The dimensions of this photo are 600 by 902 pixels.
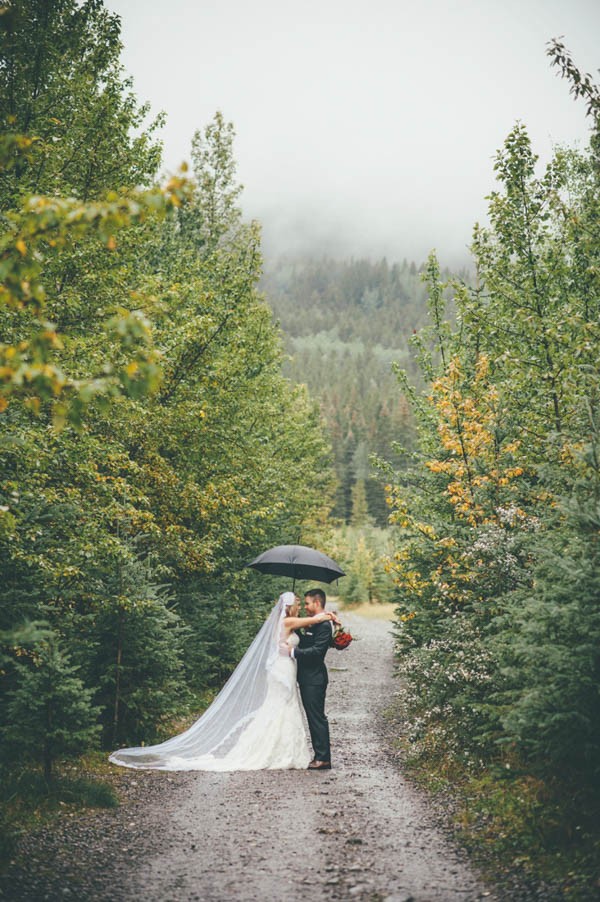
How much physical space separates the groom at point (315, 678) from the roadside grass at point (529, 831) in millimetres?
2132

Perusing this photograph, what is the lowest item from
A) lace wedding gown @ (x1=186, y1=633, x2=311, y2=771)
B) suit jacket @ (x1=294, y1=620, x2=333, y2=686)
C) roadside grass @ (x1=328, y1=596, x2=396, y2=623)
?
roadside grass @ (x1=328, y1=596, x2=396, y2=623)

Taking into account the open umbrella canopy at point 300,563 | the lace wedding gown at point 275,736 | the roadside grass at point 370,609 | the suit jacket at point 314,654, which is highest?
the open umbrella canopy at point 300,563

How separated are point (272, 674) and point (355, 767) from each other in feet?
6.10

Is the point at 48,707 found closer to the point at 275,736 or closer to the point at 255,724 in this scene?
the point at 255,724

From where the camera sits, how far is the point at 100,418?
38.1 feet

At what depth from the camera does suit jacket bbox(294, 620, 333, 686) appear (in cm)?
1007

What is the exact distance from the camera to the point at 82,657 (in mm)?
10008

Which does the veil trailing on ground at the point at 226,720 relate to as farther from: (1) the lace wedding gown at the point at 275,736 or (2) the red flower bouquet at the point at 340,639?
(2) the red flower bouquet at the point at 340,639

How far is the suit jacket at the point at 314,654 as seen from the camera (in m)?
10.1

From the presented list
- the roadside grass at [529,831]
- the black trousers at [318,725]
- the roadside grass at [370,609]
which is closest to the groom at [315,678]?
the black trousers at [318,725]

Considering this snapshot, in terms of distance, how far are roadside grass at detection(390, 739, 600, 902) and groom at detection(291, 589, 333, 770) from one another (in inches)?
83.9

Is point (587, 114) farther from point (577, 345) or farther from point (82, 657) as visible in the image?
point (82, 657)

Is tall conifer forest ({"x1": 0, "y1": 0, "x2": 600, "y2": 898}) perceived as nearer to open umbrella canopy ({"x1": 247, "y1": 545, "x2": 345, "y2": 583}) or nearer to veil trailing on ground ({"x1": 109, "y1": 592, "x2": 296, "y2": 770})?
veil trailing on ground ({"x1": 109, "y1": 592, "x2": 296, "y2": 770})

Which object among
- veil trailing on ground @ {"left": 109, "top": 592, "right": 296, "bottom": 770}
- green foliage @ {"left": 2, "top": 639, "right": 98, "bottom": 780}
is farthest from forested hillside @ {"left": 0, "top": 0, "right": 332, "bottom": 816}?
veil trailing on ground @ {"left": 109, "top": 592, "right": 296, "bottom": 770}
